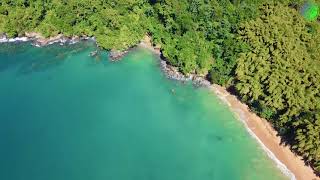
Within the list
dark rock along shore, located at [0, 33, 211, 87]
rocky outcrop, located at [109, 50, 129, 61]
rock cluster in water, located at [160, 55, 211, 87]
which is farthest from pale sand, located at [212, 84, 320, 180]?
rocky outcrop, located at [109, 50, 129, 61]

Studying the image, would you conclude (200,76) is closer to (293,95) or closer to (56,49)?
(293,95)

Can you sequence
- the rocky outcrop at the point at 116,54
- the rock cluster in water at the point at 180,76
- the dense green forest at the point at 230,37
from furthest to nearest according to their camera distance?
the rocky outcrop at the point at 116,54 → the rock cluster in water at the point at 180,76 → the dense green forest at the point at 230,37

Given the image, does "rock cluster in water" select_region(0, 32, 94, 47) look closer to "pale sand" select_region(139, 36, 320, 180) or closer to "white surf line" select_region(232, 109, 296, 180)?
"pale sand" select_region(139, 36, 320, 180)

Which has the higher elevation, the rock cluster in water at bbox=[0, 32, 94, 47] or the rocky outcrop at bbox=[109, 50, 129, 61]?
the rocky outcrop at bbox=[109, 50, 129, 61]

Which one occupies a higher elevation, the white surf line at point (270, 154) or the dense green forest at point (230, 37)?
the dense green forest at point (230, 37)

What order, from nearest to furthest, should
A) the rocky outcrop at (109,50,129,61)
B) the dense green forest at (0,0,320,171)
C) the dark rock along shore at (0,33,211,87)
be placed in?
the dense green forest at (0,0,320,171), the dark rock along shore at (0,33,211,87), the rocky outcrop at (109,50,129,61)

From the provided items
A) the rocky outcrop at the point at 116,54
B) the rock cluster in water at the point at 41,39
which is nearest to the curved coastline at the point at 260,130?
the rocky outcrop at the point at 116,54

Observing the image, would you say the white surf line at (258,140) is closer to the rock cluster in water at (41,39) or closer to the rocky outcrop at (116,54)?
the rocky outcrop at (116,54)

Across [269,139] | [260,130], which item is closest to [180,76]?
[260,130]

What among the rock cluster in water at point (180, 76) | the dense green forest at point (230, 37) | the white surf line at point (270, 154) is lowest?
the white surf line at point (270, 154)
